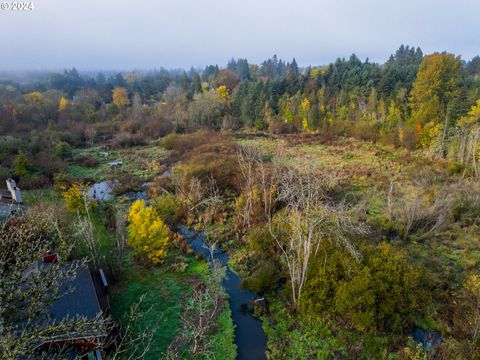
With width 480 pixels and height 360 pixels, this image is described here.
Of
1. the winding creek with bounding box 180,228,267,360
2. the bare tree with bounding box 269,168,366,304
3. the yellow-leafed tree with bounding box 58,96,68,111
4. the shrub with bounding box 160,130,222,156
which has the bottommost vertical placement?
the winding creek with bounding box 180,228,267,360

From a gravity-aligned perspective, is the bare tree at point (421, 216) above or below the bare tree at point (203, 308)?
above

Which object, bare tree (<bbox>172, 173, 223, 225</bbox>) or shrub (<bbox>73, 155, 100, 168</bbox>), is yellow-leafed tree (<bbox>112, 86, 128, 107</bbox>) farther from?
bare tree (<bbox>172, 173, 223, 225</bbox>)

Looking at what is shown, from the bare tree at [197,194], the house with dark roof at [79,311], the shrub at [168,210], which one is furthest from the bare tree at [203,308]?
the bare tree at [197,194]

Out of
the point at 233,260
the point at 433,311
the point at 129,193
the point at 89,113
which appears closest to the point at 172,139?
the point at 129,193

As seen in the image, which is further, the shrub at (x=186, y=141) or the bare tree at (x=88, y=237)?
the shrub at (x=186, y=141)

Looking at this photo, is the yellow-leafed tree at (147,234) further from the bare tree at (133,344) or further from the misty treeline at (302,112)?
the misty treeline at (302,112)

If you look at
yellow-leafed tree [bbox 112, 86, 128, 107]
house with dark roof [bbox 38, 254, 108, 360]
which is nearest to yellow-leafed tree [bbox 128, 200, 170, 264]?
→ house with dark roof [bbox 38, 254, 108, 360]
